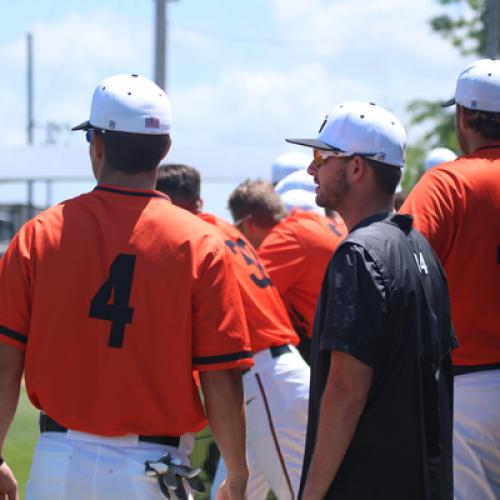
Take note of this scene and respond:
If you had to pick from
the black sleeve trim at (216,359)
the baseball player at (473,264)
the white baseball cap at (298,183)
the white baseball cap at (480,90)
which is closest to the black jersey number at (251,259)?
the baseball player at (473,264)

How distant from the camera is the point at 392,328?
136 inches

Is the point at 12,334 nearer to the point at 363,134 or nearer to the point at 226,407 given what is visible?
the point at 226,407

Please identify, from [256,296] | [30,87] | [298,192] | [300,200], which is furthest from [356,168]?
[30,87]

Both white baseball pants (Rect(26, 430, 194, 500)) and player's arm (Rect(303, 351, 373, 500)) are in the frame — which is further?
white baseball pants (Rect(26, 430, 194, 500))

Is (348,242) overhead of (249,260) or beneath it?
overhead

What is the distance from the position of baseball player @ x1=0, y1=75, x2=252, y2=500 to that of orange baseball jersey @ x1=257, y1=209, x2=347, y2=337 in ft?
8.23

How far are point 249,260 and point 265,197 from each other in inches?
43.5

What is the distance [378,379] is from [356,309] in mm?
264

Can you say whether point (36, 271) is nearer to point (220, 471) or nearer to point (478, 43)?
point (220, 471)

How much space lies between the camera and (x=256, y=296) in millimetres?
5910

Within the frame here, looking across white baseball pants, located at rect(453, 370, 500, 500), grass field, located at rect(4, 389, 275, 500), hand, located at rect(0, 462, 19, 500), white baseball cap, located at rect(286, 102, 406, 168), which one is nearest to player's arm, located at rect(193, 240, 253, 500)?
white baseball cap, located at rect(286, 102, 406, 168)

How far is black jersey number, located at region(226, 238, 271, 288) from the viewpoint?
594 cm

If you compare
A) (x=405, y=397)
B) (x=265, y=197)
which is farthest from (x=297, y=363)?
(x=405, y=397)

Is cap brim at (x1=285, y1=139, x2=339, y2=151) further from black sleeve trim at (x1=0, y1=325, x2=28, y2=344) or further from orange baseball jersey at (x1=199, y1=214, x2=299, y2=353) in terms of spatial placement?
orange baseball jersey at (x1=199, y1=214, x2=299, y2=353)
